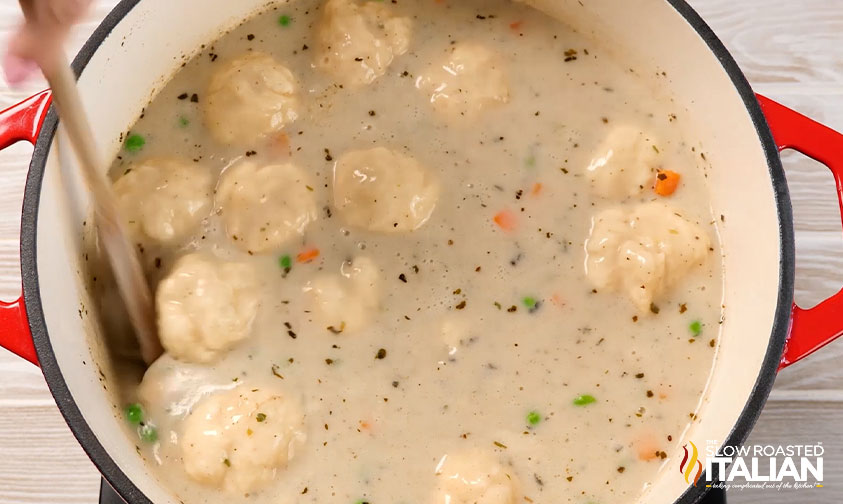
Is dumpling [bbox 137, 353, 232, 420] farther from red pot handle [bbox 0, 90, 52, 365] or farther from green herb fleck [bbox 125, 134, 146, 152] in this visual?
green herb fleck [bbox 125, 134, 146, 152]

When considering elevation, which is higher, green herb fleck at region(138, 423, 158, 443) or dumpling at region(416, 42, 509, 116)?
dumpling at region(416, 42, 509, 116)

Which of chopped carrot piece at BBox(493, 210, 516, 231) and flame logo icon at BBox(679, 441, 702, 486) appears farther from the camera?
chopped carrot piece at BBox(493, 210, 516, 231)

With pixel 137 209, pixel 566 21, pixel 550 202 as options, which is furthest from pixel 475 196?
pixel 137 209

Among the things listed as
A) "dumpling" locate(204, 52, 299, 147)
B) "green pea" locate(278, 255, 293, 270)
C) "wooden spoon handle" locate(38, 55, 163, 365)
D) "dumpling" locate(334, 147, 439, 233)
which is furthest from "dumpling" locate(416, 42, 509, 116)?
"wooden spoon handle" locate(38, 55, 163, 365)

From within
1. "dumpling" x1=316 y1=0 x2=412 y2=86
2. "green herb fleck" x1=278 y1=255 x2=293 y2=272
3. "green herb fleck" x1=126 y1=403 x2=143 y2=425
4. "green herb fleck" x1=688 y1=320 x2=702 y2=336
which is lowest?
"green herb fleck" x1=126 y1=403 x2=143 y2=425

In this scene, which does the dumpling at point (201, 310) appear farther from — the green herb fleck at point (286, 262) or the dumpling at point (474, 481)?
the dumpling at point (474, 481)

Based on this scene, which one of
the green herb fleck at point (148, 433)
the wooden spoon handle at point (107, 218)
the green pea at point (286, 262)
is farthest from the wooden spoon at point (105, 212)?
the green pea at point (286, 262)

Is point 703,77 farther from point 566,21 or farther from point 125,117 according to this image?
point 125,117

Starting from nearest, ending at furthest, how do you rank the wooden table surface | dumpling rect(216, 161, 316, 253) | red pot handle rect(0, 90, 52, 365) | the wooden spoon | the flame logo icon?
the wooden spoon, red pot handle rect(0, 90, 52, 365), the flame logo icon, dumpling rect(216, 161, 316, 253), the wooden table surface
